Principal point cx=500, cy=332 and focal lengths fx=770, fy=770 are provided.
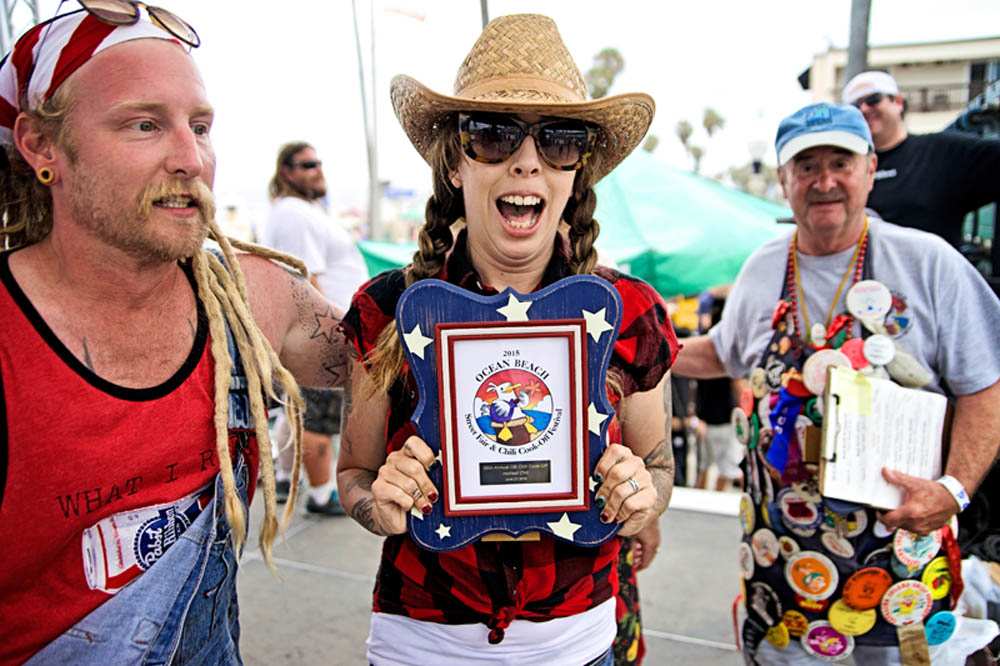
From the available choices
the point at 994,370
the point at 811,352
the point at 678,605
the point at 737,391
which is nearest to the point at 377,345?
the point at 811,352

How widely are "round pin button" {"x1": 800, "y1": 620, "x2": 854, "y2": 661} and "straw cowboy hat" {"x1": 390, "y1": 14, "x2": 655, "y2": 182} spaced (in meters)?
1.48

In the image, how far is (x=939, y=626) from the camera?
2.18m

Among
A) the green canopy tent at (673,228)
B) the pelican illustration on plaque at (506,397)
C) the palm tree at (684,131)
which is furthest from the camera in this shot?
the palm tree at (684,131)

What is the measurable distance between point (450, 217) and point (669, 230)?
586 cm

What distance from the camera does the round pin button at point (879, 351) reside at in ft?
6.96

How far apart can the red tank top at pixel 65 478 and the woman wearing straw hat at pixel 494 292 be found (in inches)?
16.4

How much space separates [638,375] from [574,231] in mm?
352

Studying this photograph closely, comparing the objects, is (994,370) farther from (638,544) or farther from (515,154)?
(515,154)

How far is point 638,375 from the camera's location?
5.41ft

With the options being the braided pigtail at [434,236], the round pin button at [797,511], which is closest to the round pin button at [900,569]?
Result: the round pin button at [797,511]

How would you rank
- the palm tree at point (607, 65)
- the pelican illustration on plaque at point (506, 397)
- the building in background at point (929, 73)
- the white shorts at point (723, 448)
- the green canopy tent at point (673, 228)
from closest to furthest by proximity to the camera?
the pelican illustration on plaque at point (506, 397) < the white shorts at point (723, 448) < the green canopy tent at point (673, 228) < the building in background at point (929, 73) < the palm tree at point (607, 65)

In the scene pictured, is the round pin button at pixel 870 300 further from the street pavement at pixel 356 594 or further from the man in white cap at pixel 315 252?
the man in white cap at pixel 315 252

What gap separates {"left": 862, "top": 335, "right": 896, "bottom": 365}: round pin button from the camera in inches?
83.5

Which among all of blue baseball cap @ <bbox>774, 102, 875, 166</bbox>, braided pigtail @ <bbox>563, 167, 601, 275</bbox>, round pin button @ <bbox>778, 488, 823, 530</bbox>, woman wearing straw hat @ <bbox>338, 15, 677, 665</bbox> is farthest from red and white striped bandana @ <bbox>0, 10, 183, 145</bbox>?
round pin button @ <bbox>778, 488, 823, 530</bbox>
